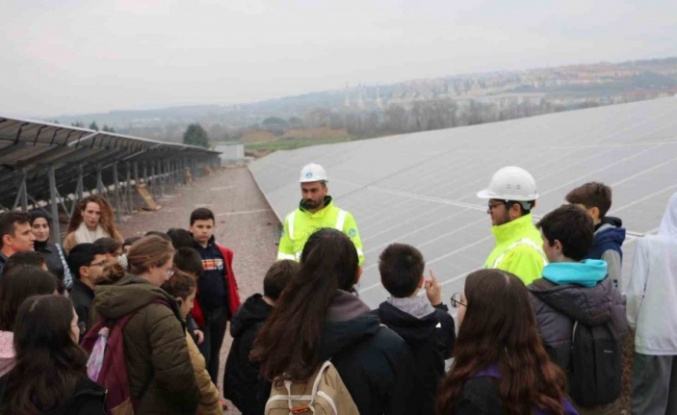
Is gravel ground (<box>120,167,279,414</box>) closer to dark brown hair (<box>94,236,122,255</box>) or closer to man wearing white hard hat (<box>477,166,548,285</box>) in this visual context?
dark brown hair (<box>94,236,122,255</box>)

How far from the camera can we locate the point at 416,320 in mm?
3400

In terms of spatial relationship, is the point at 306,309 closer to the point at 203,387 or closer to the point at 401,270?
the point at 401,270

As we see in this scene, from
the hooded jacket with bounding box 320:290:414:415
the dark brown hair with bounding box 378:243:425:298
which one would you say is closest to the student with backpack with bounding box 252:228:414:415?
the hooded jacket with bounding box 320:290:414:415

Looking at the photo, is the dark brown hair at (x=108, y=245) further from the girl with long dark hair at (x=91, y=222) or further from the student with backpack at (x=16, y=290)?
the student with backpack at (x=16, y=290)

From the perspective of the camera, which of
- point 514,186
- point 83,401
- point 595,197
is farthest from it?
point 595,197

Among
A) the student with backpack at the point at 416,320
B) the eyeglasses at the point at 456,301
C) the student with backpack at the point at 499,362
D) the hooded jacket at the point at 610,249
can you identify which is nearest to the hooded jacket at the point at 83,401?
the student with backpack at the point at 416,320

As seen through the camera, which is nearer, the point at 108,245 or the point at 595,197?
the point at 595,197

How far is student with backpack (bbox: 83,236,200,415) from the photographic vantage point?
357 cm

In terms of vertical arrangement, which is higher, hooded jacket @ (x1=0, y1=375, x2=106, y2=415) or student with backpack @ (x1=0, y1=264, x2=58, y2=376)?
student with backpack @ (x1=0, y1=264, x2=58, y2=376)

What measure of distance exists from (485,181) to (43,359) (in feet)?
31.7

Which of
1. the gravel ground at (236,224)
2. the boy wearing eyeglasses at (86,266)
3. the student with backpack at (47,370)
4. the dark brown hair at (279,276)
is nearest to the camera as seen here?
the student with backpack at (47,370)

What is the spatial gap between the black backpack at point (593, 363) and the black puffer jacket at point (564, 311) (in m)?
0.03

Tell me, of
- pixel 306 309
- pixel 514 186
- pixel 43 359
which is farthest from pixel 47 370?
pixel 514 186

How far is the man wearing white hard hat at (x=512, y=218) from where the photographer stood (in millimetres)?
3971
